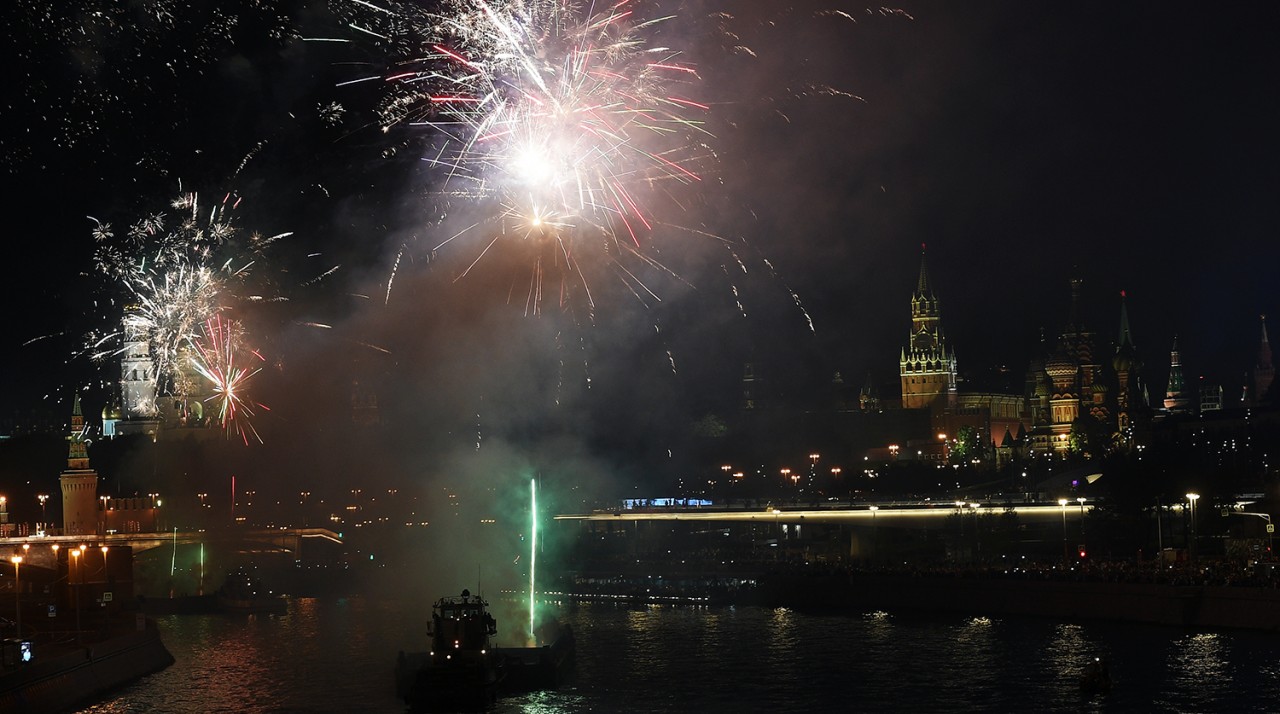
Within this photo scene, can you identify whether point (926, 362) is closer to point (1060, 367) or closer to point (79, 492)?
point (1060, 367)

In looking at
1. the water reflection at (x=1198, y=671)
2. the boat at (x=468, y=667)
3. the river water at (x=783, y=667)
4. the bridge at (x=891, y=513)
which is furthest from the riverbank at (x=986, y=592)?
the boat at (x=468, y=667)

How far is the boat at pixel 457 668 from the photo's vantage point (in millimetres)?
38688

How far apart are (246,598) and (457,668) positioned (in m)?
34.4

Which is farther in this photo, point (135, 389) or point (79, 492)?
point (135, 389)

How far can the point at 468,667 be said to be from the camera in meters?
39.4

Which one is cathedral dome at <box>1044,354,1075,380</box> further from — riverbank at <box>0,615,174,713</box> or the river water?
riverbank at <box>0,615,174,713</box>

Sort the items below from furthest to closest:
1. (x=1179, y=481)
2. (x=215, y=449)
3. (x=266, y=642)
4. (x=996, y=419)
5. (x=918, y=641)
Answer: (x=996, y=419), (x=215, y=449), (x=1179, y=481), (x=266, y=642), (x=918, y=641)

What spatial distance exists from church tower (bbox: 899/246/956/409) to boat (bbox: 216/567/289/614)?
128897 mm

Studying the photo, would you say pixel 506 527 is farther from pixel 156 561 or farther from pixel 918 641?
pixel 918 641

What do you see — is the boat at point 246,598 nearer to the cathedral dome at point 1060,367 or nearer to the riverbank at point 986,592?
the riverbank at point 986,592

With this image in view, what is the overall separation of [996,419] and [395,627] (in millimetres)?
147949

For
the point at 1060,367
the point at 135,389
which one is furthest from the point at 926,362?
the point at 135,389

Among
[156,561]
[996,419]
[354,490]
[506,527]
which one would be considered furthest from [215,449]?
[996,419]

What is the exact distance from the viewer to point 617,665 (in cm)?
4647
